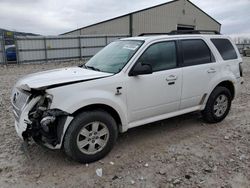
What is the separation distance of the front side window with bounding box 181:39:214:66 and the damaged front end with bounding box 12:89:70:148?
2.42m

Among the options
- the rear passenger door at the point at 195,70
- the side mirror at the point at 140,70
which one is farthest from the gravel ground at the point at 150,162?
the side mirror at the point at 140,70

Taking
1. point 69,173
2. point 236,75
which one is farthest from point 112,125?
point 236,75

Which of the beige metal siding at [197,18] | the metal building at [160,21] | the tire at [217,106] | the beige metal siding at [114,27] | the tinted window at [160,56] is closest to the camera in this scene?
the tinted window at [160,56]

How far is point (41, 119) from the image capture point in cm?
304

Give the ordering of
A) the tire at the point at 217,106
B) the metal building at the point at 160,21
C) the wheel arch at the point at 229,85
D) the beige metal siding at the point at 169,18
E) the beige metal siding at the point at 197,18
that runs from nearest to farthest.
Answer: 1. the tire at the point at 217,106
2. the wheel arch at the point at 229,85
3. the metal building at the point at 160,21
4. the beige metal siding at the point at 169,18
5. the beige metal siding at the point at 197,18

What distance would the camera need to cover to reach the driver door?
3.62 metres

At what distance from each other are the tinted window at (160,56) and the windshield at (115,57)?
0.68 ft

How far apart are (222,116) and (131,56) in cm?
255

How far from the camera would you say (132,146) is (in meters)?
3.91

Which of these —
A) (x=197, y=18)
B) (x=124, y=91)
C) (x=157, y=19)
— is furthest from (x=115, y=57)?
(x=197, y=18)

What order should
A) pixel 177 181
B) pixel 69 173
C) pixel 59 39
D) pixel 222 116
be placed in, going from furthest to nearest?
pixel 59 39 < pixel 222 116 < pixel 69 173 < pixel 177 181

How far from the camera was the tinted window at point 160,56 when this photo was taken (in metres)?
3.83

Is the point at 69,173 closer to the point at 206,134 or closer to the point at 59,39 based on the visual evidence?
the point at 206,134

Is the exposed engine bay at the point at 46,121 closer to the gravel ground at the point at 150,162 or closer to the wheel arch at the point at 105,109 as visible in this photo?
the wheel arch at the point at 105,109
